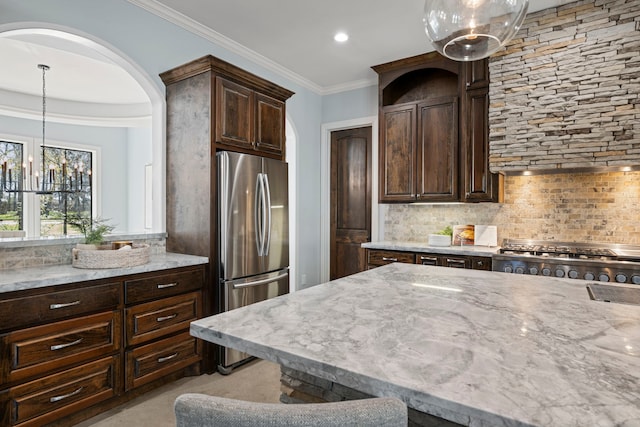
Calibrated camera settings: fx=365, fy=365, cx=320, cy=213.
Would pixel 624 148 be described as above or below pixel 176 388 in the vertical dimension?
above

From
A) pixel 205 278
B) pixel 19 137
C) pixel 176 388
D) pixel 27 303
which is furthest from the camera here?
pixel 19 137

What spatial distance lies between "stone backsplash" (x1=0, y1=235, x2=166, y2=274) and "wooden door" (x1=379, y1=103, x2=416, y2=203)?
2.97 meters

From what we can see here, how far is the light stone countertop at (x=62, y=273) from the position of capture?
1.88 metres

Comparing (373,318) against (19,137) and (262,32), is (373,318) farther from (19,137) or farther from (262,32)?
(19,137)

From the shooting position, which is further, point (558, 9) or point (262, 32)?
point (262, 32)

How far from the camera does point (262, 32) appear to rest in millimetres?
3455

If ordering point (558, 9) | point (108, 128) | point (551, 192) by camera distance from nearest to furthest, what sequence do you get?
point (558, 9) < point (551, 192) < point (108, 128)

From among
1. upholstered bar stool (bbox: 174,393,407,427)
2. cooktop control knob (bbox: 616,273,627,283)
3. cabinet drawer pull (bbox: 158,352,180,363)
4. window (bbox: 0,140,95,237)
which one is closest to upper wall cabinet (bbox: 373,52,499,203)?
cooktop control knob (bbox: 616,273,627,283)

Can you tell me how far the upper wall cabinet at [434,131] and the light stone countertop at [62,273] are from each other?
236 centimetres

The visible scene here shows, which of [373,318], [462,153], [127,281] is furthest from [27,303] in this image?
[462,153]

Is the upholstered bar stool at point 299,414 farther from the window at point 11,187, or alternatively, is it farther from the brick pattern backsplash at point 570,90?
the window at point 11,187

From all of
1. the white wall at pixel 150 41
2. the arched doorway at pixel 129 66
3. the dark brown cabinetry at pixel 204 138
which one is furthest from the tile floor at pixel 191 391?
the white wall at pixel 150 41

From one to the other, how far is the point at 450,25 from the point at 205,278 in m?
2.30

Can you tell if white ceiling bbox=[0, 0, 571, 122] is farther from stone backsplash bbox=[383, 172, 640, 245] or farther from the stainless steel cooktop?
the stainless steel cooktop
